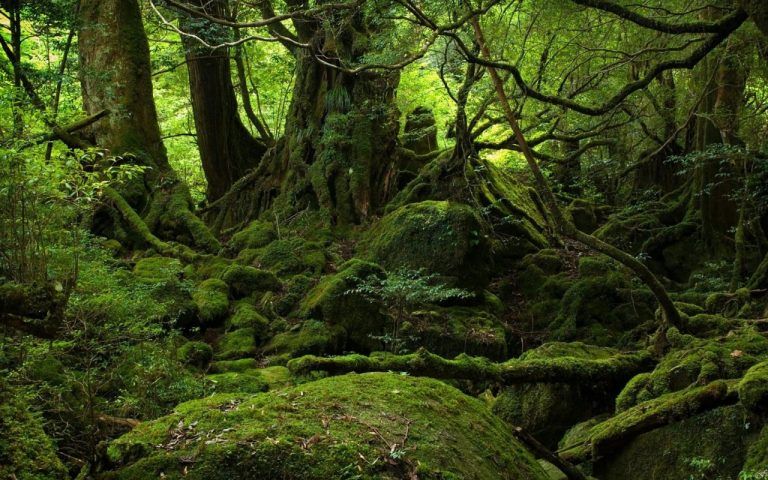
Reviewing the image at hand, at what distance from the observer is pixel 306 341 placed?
7.48 metres

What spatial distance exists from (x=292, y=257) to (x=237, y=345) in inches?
112

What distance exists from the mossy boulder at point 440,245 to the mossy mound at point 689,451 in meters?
4.68

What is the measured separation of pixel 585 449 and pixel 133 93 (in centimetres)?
1139

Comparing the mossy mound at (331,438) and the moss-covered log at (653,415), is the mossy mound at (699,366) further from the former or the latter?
the mossy mound at (331,438)

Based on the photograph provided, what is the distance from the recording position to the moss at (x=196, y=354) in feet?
20.8

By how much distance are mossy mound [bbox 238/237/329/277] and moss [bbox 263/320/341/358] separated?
214 centimetres

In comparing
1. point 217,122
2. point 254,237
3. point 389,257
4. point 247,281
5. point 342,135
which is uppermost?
point 217,122

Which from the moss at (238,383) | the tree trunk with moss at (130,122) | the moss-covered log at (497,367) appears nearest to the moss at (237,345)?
the moss at (238,383)

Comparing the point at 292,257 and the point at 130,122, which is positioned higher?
the point at 130,122

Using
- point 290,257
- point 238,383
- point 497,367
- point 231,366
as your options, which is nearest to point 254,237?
point 290,257

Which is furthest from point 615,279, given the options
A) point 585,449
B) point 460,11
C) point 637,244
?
point 585,449

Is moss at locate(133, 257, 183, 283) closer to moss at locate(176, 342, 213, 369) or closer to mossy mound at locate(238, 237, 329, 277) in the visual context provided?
moss at locate(176, 342, 213, 369)

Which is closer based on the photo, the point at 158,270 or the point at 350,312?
the point at 350,312

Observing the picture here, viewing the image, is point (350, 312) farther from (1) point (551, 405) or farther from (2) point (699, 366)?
(2) point (699, 366)
